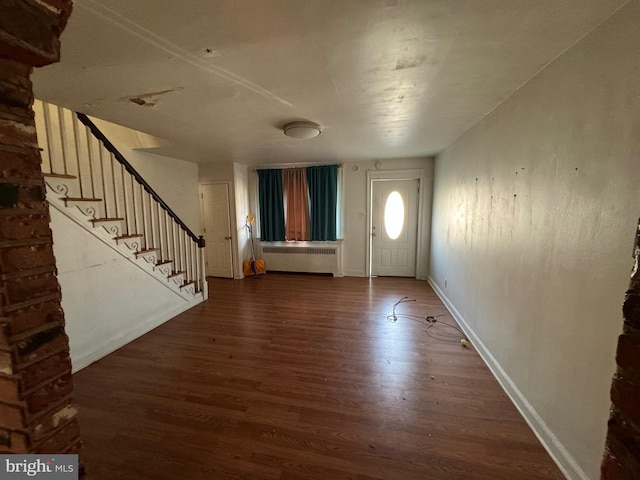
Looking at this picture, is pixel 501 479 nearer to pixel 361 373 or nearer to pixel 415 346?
pixel 361 373

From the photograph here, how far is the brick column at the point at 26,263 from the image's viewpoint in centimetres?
64

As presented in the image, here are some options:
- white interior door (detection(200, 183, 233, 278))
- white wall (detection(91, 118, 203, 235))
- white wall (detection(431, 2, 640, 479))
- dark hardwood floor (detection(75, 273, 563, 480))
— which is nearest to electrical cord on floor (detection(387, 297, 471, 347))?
dark hardwood floor (detection(75, 273, 563, 480))

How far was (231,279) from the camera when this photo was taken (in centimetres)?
548

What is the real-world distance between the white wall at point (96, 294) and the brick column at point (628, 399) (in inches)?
135

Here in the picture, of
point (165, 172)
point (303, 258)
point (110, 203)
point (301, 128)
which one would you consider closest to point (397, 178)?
point (303, 258)

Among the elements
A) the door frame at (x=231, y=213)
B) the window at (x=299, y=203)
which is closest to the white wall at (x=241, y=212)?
the door frame at (x=231, y=213)

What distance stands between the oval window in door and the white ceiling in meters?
2.45

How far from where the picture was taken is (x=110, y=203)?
317 cm

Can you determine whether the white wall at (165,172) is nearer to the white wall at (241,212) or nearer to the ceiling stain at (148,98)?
the white wall at (241,212)

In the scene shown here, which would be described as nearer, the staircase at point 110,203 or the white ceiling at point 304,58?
A: the white ceiling at point 304,58

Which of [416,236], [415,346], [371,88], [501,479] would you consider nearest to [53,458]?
[501,479]

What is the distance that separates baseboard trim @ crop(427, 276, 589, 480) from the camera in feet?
4.57

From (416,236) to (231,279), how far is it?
3.99 meters

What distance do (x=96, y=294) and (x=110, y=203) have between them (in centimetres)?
121
